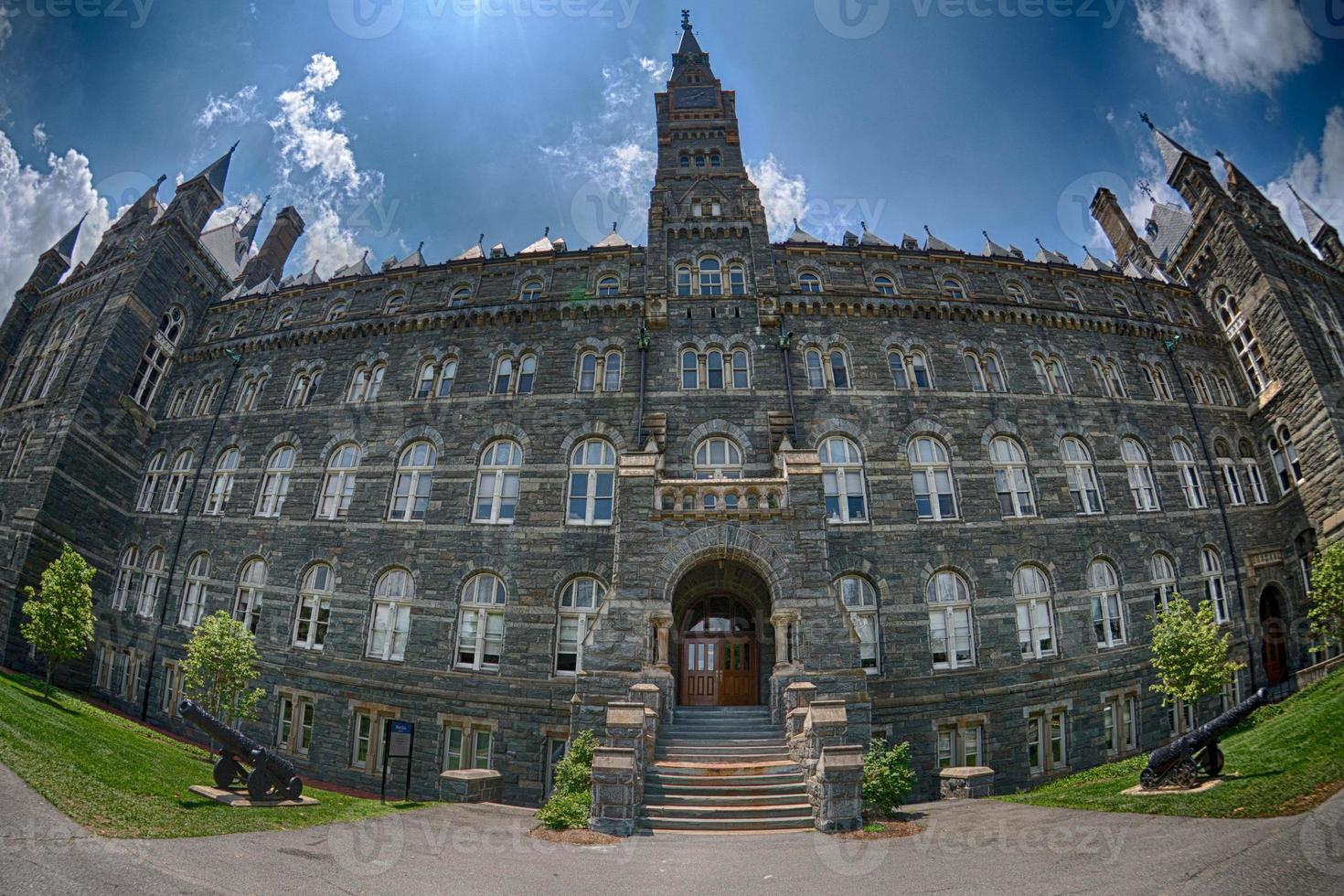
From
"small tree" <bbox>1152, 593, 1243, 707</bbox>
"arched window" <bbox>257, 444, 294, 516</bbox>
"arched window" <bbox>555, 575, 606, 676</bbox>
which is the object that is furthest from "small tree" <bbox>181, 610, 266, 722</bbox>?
"small tree" <bbox>1152, 593, 1243, 707</bbox>

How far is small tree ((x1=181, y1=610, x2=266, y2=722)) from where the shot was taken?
55.7 feet

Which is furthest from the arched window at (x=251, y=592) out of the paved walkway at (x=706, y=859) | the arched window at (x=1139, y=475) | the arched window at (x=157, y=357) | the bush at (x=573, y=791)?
the arched window at (x=1139, y=475)

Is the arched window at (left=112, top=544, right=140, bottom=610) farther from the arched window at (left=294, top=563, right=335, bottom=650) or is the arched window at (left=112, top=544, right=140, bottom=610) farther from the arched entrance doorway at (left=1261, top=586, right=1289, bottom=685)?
the arched entrance doorway at (left=1261, top=586, right=1289, bottom=685)

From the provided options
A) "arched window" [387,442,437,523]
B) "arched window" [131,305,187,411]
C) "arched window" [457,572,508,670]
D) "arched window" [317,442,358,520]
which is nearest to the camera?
"arched window" [457,572,508,670]

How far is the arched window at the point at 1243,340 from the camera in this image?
25109 millimetres

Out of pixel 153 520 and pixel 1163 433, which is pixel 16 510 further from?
pixel 1163 433

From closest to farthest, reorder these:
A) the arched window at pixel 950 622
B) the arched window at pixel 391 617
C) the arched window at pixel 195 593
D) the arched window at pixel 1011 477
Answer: the arched window at pixel 950 622
the arched window at pixel 391 617
the arched window at pixel 1011 477
the arched window at pixel 195 593

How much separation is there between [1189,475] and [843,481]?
14917 millimetres

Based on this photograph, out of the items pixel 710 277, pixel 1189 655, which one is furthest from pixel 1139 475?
pixel 710 277

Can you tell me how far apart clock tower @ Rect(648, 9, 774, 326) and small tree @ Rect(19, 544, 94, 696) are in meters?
20.4

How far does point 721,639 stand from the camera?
18.1m

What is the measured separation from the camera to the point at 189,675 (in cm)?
1697

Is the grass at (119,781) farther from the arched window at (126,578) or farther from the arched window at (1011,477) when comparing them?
the arched window at (1011,477)

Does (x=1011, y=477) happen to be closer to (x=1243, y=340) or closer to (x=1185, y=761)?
(x=1185, y=761)
